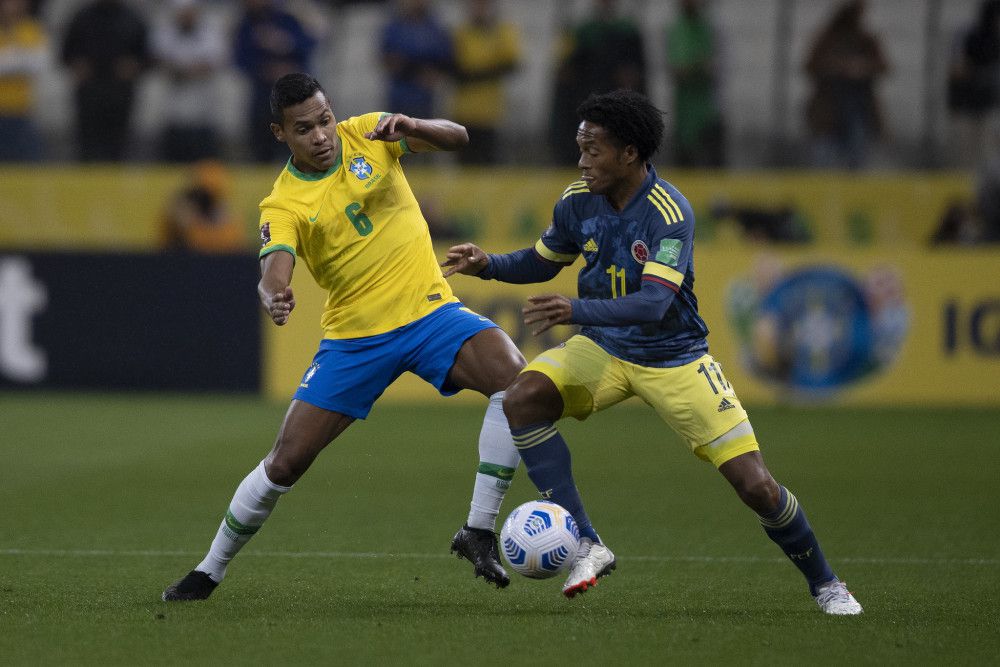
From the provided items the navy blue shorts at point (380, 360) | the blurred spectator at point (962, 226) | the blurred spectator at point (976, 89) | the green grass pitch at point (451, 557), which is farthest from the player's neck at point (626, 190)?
the blurred spectator at point (976, 89)

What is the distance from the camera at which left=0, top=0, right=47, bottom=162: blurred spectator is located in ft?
52.1

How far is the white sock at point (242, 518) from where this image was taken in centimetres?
609

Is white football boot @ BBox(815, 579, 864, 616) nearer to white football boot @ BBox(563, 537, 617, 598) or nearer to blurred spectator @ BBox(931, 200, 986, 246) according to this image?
white football boot @ BBox(563, 537, 617, 598)

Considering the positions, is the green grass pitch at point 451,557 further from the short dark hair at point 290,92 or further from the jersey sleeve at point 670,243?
the short dark hair at point 290,92

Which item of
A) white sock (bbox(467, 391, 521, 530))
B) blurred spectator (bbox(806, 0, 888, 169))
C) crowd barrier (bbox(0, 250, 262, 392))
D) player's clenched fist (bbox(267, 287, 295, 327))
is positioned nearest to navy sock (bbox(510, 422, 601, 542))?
white sock (bbox(467, 391, 521, 530))

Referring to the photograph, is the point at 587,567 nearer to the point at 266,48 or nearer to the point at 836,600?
the point at 836,600

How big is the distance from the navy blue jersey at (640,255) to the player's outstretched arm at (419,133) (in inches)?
20.1

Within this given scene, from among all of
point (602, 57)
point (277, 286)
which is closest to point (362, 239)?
point (277, 286)

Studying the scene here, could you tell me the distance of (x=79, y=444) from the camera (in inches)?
461

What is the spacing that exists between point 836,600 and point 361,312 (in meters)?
2.19

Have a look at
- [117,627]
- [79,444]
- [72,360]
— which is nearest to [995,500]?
[117,627]

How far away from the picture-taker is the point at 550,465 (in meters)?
6.03

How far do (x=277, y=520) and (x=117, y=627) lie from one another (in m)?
2.82

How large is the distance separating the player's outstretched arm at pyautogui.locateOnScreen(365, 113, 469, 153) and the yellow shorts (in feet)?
3.08
